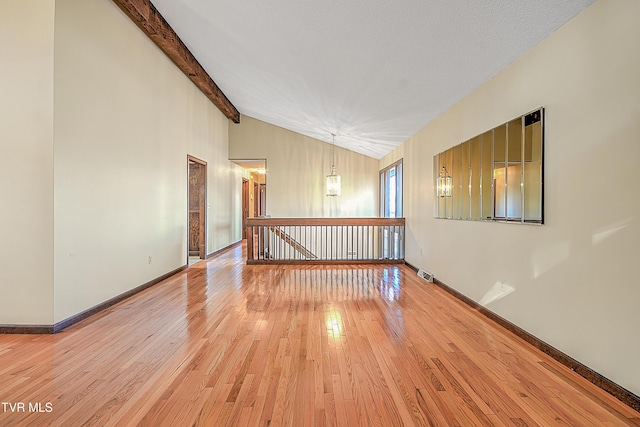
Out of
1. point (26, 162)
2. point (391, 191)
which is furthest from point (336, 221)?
point (26, 162)

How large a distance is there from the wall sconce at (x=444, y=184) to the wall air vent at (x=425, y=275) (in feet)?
4.00

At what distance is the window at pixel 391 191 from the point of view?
23.6 feet

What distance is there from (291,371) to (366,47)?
2987 millimetres

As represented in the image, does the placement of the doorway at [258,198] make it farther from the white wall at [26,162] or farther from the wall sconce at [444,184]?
the white wall at [26,162]

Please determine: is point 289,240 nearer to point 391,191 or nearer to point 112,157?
point 391,191

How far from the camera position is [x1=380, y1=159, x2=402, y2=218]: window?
7.20 meters

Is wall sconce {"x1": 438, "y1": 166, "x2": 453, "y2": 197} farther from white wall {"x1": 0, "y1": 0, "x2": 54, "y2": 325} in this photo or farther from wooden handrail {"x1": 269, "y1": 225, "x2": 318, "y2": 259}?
white wall {"x1": 0, "y1": 0, "x2": 54, "y2": 325}

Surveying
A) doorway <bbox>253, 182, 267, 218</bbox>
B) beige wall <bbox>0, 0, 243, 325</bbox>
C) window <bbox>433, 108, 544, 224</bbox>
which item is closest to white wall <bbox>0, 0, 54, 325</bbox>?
beige wall <bbox>0, 0, 243, 325</bbox>

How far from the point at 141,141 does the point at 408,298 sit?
156 inches

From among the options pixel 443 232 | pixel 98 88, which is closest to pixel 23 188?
pixel 98 88

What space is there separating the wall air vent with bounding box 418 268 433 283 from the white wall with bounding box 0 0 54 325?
4.46 metres

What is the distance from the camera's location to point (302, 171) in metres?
9.14

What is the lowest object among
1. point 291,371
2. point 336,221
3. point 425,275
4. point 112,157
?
point 291,371

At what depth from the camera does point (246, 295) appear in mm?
4215
